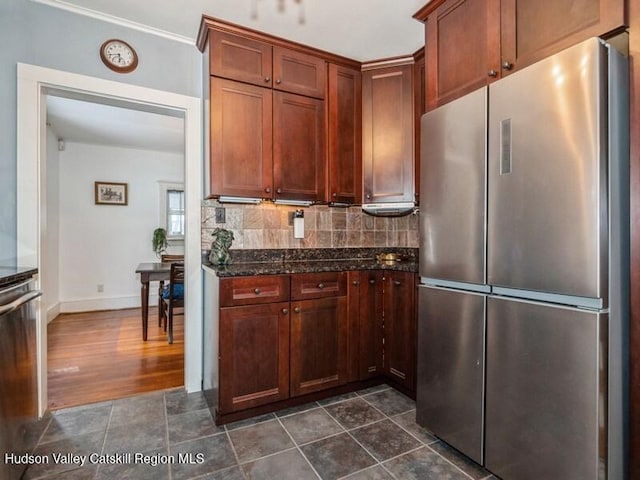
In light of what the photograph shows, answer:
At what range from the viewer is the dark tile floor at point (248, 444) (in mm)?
1607

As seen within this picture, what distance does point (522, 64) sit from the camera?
1502mm

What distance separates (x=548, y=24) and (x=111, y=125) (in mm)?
4397

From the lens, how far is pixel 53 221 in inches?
181

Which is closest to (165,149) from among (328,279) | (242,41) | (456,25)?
(242,41)

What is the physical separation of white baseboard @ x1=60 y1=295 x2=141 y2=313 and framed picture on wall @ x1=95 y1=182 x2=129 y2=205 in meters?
1.40

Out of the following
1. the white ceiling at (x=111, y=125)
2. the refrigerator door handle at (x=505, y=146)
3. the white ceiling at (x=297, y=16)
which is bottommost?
the refrigerator door handle at (x=505, y=146)

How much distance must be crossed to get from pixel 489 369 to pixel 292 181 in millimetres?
1710

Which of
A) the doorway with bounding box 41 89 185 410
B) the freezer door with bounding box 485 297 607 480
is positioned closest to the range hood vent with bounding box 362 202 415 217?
the freezer door with bounding box 485 297 607 480

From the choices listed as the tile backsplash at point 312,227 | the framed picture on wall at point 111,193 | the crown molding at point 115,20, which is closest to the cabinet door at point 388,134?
the tile backsplash at point 312,227

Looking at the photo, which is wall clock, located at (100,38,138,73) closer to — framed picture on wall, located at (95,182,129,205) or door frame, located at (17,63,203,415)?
door frame, located at (17,63,203,415)

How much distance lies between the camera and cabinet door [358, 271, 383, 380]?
2.42 m

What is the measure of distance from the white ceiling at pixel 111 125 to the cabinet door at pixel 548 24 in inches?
113

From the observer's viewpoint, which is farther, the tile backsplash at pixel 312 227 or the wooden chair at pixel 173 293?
the wooden chair at pixel 173 293

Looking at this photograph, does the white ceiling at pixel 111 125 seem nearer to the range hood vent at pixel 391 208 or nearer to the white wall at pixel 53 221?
the white wall at pixel 53 221
